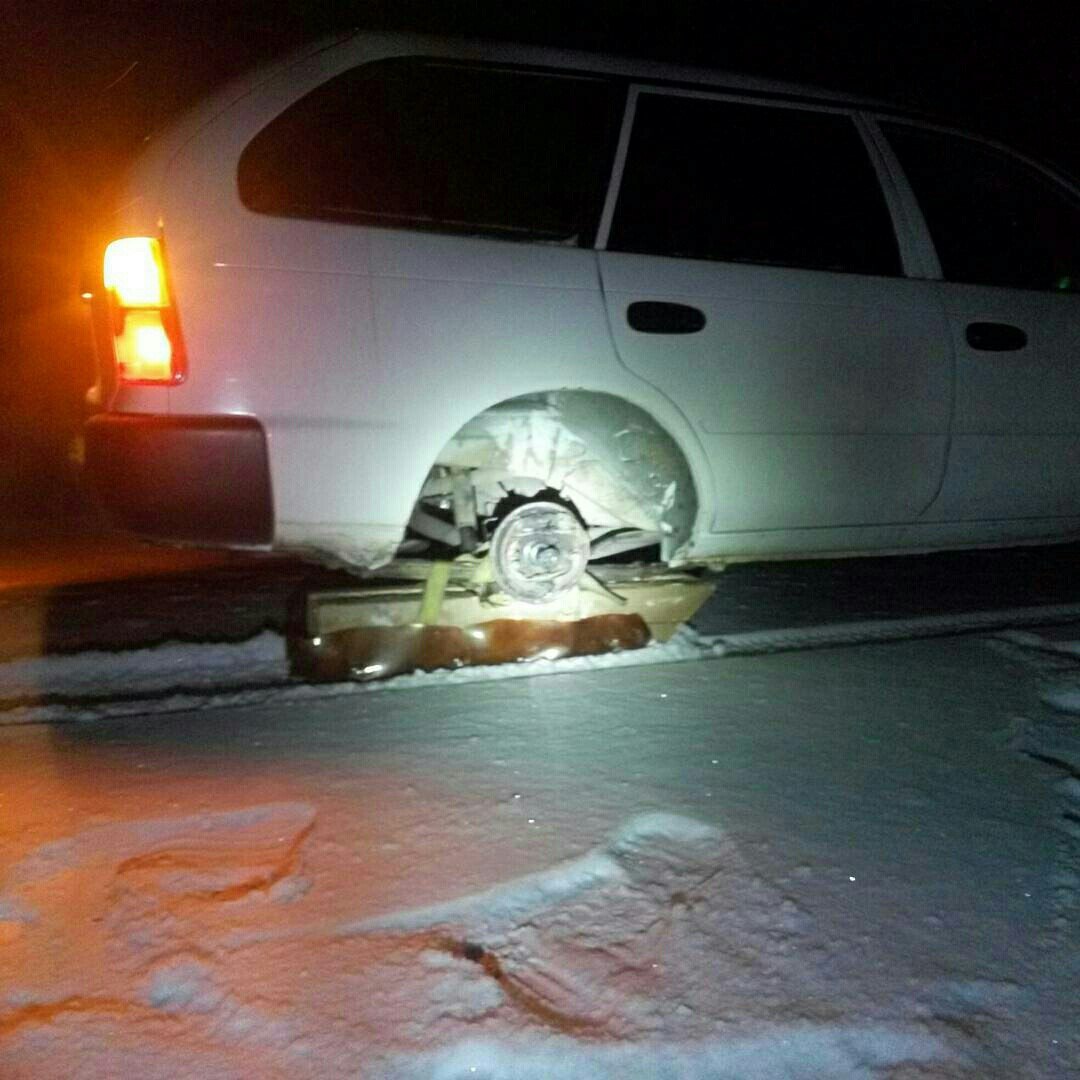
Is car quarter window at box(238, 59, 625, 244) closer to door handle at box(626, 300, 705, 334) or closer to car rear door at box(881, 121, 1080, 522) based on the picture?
door handle at box(626, 300, 705, 334)

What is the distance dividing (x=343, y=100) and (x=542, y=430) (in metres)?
1.21

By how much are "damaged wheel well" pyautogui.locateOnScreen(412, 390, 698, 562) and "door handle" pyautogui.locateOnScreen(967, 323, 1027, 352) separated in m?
1.24

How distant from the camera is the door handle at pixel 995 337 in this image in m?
4.36

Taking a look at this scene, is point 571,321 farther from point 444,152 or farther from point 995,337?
point 995,337

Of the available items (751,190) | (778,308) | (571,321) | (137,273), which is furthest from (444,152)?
(778,308)

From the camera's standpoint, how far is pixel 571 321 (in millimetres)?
3684

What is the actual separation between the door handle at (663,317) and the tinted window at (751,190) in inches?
7.2

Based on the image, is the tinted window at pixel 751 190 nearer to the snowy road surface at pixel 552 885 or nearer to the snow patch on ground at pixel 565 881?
the snowy road surface at pixel 552 885

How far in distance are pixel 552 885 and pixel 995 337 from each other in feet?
9.34

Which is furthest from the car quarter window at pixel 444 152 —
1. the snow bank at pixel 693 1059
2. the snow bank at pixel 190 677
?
the snow bank at pixel 693 1059

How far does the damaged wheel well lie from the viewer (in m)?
3.92

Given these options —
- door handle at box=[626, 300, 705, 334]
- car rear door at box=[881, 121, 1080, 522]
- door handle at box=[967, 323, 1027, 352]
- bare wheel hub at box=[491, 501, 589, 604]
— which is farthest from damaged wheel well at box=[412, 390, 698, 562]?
door handle at box=[967, 323, 1027, 352]

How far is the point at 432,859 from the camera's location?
2.80m

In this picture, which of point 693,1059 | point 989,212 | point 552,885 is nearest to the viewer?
point 693,1059
